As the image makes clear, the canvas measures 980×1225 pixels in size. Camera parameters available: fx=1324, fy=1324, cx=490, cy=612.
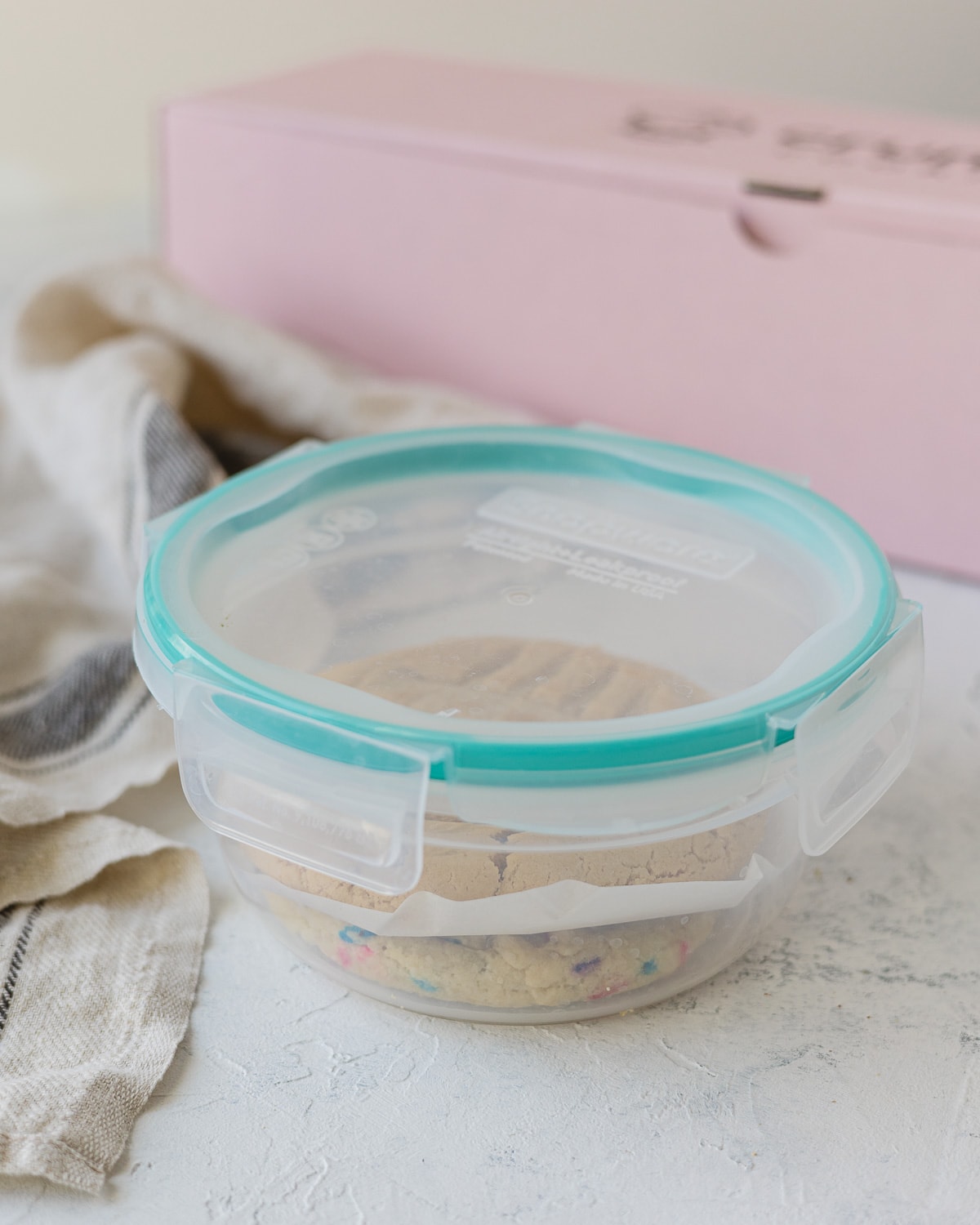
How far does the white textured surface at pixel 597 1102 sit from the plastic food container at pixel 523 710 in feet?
0.06

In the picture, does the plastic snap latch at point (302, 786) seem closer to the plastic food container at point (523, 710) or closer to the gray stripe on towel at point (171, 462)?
the plastic food container at point (523, 710)

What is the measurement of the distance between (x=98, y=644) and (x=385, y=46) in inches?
39.2

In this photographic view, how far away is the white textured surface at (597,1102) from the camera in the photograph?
390 mm

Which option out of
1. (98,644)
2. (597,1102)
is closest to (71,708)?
(98,644)

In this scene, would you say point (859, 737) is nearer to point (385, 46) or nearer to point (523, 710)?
point (523, 710)

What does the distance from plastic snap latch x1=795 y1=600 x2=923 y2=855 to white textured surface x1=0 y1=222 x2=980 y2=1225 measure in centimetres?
8

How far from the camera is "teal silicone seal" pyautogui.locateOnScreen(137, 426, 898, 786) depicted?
1.26 ft

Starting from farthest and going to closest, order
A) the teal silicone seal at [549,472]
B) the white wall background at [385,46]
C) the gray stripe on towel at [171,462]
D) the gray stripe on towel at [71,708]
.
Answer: the white wall background at [385,46] → the gray stripe on towel at [171,462] → the gray stripe on towel at [71,708] → the teal silicone seal at [549,472]

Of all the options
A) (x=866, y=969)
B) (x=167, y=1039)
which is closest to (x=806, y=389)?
(x=866, y=969)

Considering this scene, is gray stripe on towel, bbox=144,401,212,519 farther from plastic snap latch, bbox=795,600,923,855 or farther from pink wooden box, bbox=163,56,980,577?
plastic snap latch, bbox=795,600,923,855

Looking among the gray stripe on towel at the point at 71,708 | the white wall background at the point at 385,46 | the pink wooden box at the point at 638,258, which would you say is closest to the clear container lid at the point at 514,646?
the gray stripe on towel at the point at 71,708

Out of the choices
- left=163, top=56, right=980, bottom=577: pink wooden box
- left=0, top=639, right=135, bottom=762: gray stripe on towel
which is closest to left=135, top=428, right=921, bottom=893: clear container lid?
left=0, top=639, right=135, bottom=762: gray stripe on towel

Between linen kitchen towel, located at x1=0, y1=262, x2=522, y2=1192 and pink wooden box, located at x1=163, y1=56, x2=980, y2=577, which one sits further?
pink wooden box, located at x1=163, y1=56, x2=980, y2=577

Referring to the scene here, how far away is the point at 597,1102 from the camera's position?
0.42 metres
